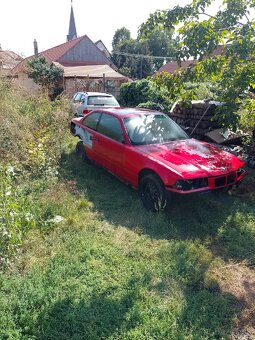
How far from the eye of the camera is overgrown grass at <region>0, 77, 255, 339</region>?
2.66 metres


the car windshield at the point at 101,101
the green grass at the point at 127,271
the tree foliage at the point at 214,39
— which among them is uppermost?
the tree foliage at the point at 214,39

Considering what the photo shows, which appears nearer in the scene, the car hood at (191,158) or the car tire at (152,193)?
the car hood at (191,158)

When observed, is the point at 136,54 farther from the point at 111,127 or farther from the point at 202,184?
the point at 202,184

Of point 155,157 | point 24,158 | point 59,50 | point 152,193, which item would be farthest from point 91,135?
point 59,50

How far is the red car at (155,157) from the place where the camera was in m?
4.34

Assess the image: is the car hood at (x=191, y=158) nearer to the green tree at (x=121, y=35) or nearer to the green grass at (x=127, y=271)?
the green grass at (x=127, y=271)

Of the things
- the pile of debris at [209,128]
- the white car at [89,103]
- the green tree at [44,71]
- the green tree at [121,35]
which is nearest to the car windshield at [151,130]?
the pile of debris at [209,128]

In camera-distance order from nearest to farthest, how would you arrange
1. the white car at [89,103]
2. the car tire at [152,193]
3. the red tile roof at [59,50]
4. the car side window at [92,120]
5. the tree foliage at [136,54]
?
the car tire at [152,193]
the car side window at [92,120]
the white car at [89,103]
the red tile roof at [59,50]
the tree foliage at [136,54]

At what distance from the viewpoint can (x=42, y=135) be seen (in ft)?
24.5

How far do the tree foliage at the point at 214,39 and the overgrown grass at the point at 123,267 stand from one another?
A: 209 cm

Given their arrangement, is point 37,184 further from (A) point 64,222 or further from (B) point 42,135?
(B) point 42,135

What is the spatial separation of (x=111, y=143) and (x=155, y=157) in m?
1.27

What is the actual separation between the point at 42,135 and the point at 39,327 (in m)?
5.54

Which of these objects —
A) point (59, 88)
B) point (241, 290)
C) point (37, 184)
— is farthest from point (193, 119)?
point (59, 88)
